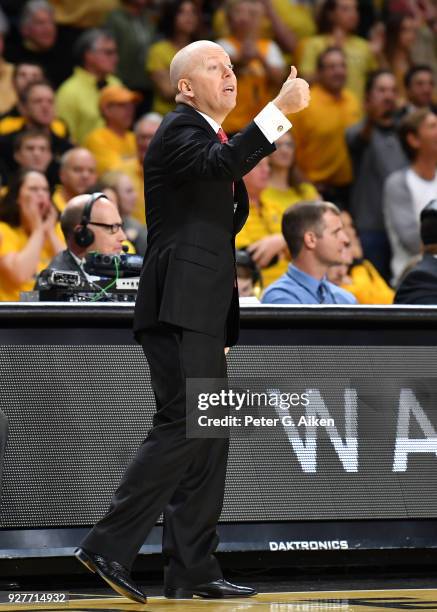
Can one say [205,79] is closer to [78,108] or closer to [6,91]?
[6,91]

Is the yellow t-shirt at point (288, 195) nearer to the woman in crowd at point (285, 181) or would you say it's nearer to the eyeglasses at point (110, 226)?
the woman in crowd at point (285, 181)

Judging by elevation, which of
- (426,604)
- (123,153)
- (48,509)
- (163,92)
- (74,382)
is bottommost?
(426,604)

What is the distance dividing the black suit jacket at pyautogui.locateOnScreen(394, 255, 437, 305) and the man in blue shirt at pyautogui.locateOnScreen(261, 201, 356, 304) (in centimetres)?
47

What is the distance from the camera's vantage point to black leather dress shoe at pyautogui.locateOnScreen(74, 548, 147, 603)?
15.5ft

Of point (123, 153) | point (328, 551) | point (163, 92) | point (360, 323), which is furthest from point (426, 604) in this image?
point (163, 92)

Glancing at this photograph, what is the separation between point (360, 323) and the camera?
226 inches

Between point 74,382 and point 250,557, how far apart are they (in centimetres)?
97

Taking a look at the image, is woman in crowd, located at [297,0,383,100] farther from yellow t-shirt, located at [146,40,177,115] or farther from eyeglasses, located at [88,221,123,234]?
eyeglasses, located at [88,221,123,234]

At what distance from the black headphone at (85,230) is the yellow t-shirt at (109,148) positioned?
145 inches

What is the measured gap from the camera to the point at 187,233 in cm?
484

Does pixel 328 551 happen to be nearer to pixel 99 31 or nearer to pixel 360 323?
pixel 360 323

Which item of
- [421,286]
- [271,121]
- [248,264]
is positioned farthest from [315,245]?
[271,121]

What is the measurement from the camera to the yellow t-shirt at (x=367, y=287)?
29.9 feet

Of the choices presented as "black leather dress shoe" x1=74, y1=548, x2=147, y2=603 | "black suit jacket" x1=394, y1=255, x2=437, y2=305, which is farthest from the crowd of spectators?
"black leather dress shoe" x1=74, y1=548, x2=147, y2=603
